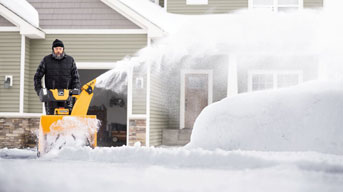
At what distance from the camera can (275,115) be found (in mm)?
7680

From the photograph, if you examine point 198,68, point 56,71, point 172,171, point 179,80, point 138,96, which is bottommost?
point 172,171

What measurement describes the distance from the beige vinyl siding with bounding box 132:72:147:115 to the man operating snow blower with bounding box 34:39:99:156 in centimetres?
597

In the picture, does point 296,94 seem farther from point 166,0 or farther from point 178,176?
point 166,0

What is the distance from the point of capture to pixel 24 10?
13.7 metres

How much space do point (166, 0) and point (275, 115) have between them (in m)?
10.0

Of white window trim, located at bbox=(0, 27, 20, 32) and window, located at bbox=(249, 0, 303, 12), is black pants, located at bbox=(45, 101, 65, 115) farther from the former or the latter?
window, located at bbox=(249, 0, 303, 12)

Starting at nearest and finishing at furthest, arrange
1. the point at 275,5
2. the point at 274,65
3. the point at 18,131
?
the point at 18,131 → the point at 274,65 → the point at 275,5

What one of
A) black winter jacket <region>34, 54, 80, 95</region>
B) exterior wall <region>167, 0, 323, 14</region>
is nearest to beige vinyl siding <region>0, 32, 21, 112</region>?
exterior wall <region>167, 0, 323, 14</region>

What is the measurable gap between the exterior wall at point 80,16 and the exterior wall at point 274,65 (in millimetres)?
4888

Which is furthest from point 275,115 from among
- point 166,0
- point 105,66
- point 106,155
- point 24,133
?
point 166,0

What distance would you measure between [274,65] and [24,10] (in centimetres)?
870

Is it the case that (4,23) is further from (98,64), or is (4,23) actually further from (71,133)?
(71,133)

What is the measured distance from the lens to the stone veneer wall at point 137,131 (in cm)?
1334

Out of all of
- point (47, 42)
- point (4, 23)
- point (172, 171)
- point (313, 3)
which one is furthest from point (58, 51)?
point (313, 3)
